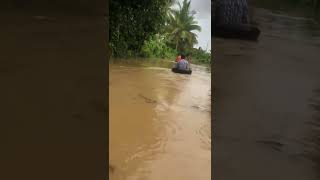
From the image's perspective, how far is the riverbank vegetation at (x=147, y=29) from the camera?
400 cm

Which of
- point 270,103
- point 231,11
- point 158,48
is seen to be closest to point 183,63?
point 158,48

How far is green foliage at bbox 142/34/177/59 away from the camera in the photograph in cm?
406

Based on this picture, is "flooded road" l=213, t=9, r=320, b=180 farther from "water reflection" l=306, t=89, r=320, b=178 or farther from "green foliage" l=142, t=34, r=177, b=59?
"green foliage" l=142, t=34, r=177, b=59

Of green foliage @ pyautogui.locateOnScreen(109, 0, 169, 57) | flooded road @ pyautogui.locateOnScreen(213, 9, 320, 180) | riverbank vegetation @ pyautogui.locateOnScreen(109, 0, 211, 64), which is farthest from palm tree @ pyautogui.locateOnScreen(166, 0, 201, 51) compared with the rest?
flooded road @ pyautogui.locateOnScreen(213, 9, 320, 180)

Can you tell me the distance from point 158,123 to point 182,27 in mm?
898

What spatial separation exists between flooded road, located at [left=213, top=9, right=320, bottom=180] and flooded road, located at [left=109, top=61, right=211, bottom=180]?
0.98 feet

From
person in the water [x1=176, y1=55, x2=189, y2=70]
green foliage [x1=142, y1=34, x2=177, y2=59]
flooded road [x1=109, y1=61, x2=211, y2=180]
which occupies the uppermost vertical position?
green foliage [x1=142, y1=34, x2=177, y2=59]

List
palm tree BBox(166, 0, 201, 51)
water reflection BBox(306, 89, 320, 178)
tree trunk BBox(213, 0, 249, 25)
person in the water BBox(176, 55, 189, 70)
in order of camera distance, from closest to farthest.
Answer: water reflection BBox(306, 89, 320, 178) < tree trunk BBox(213, 0, 249, 25) < palm tree BBox(166, 0, 201, 51) < person in the water BBox(176, 55, 189, 70)

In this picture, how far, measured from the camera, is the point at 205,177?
2863 millimetres

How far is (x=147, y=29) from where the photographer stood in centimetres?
421

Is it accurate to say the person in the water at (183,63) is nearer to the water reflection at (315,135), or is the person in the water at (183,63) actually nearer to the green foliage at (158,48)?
the green foliage at (158,48)

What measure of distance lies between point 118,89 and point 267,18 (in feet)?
5.14
